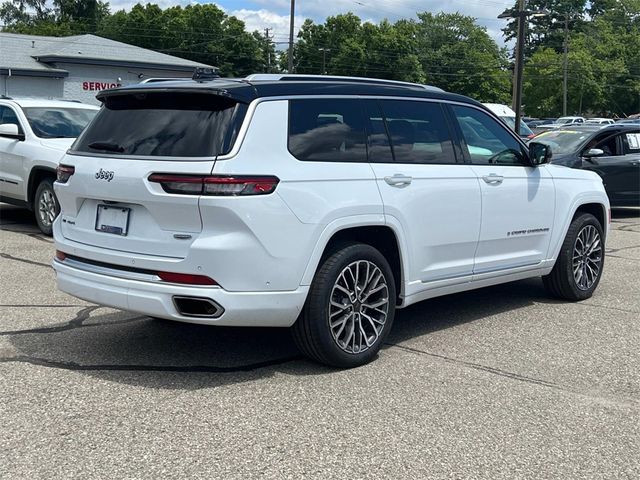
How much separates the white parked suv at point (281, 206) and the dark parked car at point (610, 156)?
8431 mm

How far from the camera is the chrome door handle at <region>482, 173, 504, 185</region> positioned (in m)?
6.06

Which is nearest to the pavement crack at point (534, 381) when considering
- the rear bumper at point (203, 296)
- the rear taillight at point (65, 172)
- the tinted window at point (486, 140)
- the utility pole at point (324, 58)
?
the rear bumper at point (203, 296)

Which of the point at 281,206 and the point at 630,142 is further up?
the point at 630,142

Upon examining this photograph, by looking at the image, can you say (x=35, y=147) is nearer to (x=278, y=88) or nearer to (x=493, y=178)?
(x=278, y=88)

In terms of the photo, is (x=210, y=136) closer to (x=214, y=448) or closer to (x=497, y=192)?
(x=214, y=448)

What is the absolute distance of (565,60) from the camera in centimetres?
7312

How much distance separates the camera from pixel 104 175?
4844mm

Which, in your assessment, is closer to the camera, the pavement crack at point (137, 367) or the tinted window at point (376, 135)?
the pavement crack at point (137, 367)

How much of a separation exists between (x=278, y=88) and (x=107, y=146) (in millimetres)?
1164

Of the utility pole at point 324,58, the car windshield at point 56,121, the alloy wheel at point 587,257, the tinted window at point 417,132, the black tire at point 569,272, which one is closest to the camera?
the tinted window at point 417,132

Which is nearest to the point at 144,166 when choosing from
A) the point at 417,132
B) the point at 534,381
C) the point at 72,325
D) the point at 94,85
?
the point at 72,325

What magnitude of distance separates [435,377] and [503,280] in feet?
5.73

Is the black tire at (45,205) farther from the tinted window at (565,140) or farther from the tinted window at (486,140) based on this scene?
the tinted window at (565,140)

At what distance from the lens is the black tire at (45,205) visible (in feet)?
33.2
